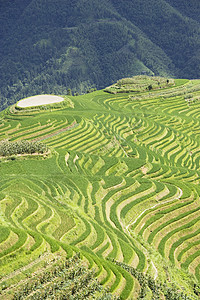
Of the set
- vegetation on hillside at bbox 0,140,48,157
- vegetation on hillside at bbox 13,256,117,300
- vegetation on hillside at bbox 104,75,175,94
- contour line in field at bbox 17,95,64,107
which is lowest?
vegetation on hillside at bbox 13,256,117,300

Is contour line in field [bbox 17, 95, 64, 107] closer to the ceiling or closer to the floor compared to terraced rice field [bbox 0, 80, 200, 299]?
closer to the ceiling

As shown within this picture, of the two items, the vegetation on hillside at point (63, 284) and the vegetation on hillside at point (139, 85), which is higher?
the vegetation on hillside at point (139, 85)

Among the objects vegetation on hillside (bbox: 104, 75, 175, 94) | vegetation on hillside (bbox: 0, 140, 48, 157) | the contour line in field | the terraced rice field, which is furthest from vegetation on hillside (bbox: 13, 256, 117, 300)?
vegetation on hillside (bbox: 104, 75, 175, 94)

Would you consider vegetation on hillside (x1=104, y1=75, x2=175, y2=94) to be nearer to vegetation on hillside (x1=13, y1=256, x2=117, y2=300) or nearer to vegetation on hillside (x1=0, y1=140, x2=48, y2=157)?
vegetation on hillside (x1=0, y1=140, x2=48, y2=157)

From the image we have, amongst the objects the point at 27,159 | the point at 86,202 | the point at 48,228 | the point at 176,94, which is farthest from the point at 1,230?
the point at 176,94

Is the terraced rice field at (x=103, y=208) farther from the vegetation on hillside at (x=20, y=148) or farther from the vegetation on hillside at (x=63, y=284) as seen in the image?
the vegetation on hillside at (x=20, y=148)

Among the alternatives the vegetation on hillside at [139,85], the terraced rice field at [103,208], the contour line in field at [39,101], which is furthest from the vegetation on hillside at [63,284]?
the vegetation on hillside at [139,85]

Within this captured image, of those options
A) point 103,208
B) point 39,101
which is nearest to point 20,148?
point 103,208

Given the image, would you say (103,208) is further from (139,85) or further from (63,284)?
(139,85)

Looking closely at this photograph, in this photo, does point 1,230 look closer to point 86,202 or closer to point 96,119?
point 86,202
